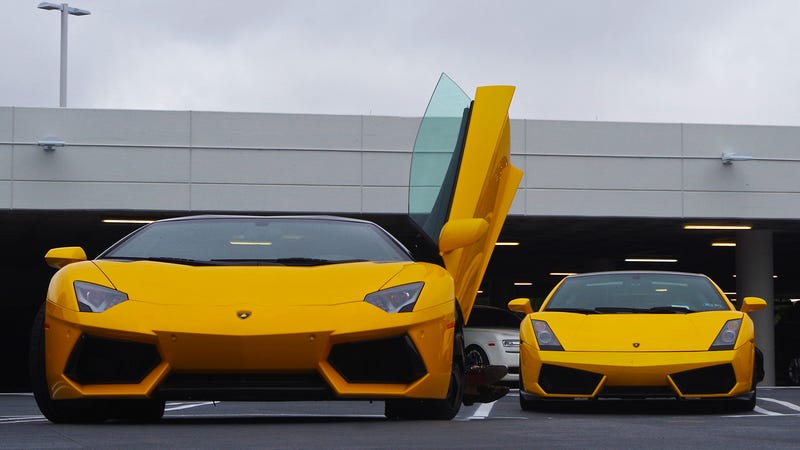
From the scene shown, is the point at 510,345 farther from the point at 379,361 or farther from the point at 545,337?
the point at 379,361

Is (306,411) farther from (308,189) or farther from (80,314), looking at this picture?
(308,189)

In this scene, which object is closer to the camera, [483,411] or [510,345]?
[483,411]

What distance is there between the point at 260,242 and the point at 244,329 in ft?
3.87

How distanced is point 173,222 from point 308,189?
14.4 metres

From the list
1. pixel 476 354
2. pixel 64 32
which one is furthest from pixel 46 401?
pixel 64 32

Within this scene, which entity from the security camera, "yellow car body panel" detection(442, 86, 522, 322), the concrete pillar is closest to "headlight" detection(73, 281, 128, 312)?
"yellow car body panel" detection(442, 86, 522, 322)

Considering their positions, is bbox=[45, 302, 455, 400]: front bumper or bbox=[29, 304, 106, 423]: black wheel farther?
bbox=[29, 304, 106, 423]: black wheel

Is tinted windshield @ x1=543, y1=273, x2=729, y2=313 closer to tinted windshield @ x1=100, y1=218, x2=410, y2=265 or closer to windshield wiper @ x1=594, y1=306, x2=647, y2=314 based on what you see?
windshield wiper @ x1=594, y1=306, x2=647, y2=314

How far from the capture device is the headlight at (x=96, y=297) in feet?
21.9

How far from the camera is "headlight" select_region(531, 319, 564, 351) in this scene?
10.2 meters

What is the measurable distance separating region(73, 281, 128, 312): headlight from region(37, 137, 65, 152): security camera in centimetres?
1518

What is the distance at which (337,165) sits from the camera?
2239 cm

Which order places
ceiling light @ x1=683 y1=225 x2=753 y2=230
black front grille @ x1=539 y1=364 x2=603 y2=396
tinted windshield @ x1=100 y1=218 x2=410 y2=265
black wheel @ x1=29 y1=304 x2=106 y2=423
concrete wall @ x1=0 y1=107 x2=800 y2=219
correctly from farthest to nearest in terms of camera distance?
1. ceiling light @ x1=683 y1=225 x2=753 y2=230
2. concrete wall @ x1=0 y1=107 x2=800 y2=219
3. black front grille @ x1=539 y1=364 x2=603 y2=396
4. tinted windshield @ x1=100 y1=218 x2=410 y2=265
5. black wheel @ x1=29 y1=304 x2=106 y2=423

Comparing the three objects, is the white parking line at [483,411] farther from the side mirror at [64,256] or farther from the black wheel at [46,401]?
the black wheel at [46,401]
